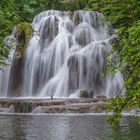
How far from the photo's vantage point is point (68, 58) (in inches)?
1266

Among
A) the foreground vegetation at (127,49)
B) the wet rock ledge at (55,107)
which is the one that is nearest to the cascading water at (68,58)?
the wet rock ledge at (55,107)

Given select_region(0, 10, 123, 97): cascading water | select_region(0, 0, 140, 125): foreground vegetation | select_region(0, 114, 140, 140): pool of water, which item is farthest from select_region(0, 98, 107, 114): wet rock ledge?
select_region(0, 0, 140, 125): foreground vegetation

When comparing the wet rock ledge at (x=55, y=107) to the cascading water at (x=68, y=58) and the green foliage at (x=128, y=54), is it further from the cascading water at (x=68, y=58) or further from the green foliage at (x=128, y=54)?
the green foliage at (x=128, y=54)

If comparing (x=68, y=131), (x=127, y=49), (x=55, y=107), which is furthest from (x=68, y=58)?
(x=127, y=49)

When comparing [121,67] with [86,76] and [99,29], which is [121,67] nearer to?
[86,76]

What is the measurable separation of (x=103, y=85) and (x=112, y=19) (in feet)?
75.6

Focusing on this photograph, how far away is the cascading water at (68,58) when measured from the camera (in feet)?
99.9

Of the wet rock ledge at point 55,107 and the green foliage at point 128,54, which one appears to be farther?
the wet rock ledge at point 55,107

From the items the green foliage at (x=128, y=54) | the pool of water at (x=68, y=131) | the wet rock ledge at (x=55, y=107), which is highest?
the green foliage at (x=128, y=54)

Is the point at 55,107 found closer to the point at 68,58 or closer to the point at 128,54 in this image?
the point at 68,58

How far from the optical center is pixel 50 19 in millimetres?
37562

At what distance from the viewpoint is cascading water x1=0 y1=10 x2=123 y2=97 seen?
3044cm

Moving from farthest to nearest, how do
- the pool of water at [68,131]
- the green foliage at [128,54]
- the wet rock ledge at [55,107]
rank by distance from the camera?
the wet rock ledge at [55,107], the pool of water at [68,131], the green foliage at [128,54]

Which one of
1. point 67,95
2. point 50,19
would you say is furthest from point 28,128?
point 50,19
